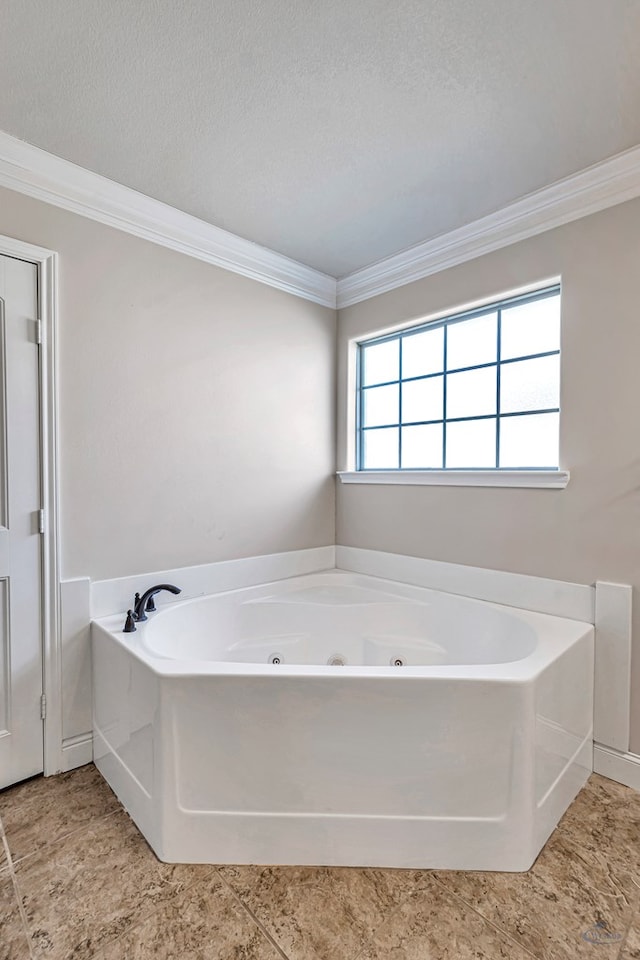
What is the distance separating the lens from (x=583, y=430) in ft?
6.46

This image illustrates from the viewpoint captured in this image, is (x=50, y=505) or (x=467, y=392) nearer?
(x=50, y=505)

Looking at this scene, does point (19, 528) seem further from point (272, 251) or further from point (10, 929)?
point (272, 251)

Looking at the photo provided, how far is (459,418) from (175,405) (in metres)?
1.48

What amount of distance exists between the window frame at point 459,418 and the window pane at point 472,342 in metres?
0.02

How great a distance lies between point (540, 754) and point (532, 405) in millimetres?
1469

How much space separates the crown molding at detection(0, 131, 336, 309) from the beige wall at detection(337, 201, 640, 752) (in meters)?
0.94

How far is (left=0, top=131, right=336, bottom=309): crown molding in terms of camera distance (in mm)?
1761

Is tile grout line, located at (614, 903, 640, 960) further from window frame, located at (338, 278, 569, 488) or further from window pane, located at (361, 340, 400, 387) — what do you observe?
window pane, located at (361, 340, 400, 387)

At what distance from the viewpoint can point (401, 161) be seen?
1.83 metres

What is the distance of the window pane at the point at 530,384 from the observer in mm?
2150

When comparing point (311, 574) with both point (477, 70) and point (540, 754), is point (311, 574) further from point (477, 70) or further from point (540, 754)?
point (477, 70)

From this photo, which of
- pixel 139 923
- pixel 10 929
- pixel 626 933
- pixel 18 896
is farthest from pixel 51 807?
pixel 626 933

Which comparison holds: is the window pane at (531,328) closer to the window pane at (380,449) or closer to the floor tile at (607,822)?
the window pane at (380,449)

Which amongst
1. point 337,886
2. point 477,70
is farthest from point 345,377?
point 337,886
